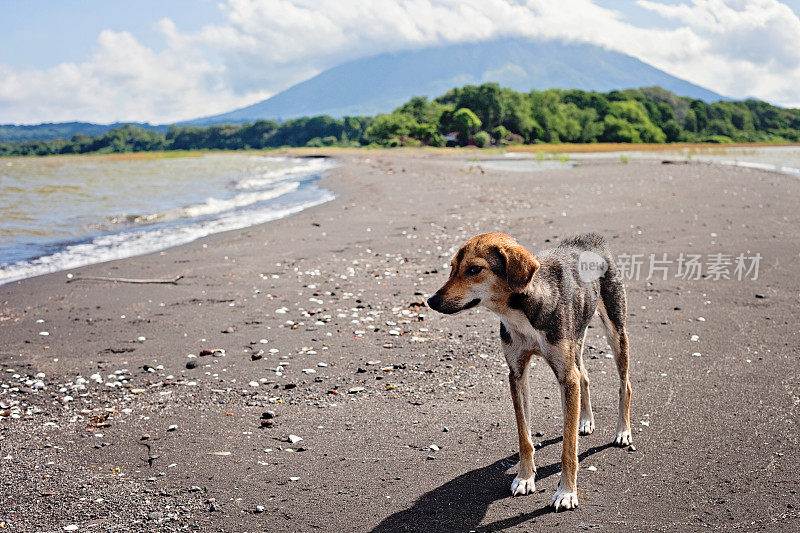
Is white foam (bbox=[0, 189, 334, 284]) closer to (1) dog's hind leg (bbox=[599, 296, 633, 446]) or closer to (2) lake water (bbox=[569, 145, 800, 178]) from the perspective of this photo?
(1) dog's hind leg (bbox=[599, 296, 633, 446])

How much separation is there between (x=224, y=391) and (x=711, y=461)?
533cm

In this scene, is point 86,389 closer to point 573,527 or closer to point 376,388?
point 376,388

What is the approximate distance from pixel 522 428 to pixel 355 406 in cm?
232

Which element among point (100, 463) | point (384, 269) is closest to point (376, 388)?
point (100, 463)

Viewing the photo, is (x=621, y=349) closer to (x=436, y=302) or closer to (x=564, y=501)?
(x=564, y=501)

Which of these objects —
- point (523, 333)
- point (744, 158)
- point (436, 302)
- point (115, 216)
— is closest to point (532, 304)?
point (523, 333)

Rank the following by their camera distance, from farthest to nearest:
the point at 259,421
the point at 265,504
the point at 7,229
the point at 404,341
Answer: the point at 7,229 → the point at 404,341 → the point at 259,421 → the point at 265,504

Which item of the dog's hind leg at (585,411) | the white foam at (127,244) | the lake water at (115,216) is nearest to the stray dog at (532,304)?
the dog's hind leg at (585,411)

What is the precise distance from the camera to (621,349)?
601 centimetres

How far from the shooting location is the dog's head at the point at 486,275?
15.3 ft

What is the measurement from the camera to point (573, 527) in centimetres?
475

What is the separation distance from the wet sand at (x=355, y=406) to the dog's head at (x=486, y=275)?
1.77 m

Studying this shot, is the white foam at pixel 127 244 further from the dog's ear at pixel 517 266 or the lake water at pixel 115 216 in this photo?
the dog's ear at pixel 517 266

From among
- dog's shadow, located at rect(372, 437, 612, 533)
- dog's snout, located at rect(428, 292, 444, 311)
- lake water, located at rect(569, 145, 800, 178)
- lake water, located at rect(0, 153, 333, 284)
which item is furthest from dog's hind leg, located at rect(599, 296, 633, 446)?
lake water, located at rect(569, 145, 800, 178)
